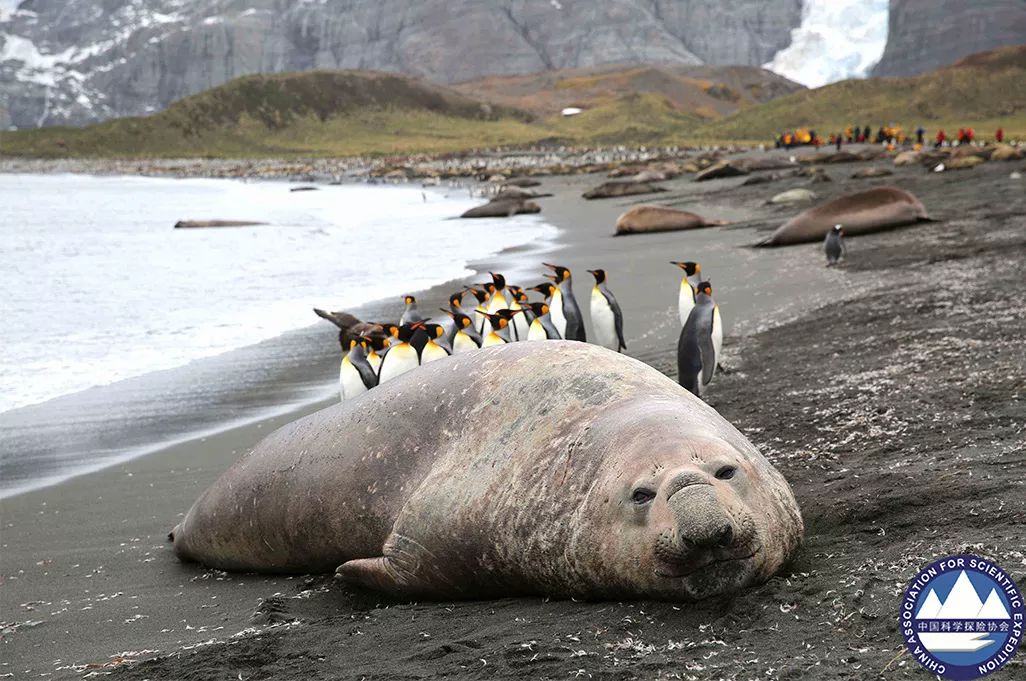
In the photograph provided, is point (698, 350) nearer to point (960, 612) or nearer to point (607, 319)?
point (607, 319)

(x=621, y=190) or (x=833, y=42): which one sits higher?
(x=833, y=42)

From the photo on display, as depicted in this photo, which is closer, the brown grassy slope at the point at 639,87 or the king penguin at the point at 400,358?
the king penguin at the point at 400,358

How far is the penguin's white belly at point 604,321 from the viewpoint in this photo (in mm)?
9242

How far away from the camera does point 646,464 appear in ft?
12.4

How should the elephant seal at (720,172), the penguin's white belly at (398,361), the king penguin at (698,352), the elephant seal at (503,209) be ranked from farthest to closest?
the elephant seal at (720,172) < the elephant seal at (503,209) < the penguin's white belly at (398,361) < the king penguin at (698,352)

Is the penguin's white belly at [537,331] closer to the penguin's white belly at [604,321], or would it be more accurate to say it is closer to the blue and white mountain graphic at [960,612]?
the penguin's white belly at [604,321]

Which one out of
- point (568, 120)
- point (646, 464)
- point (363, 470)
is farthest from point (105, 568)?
point (568, 120)

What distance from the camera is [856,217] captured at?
16.8 m

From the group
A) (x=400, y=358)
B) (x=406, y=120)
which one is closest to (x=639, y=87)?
(x=406, y=120)

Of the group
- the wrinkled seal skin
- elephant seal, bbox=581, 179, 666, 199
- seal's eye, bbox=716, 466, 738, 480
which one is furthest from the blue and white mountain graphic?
elephant seal, bbox=581, 179, 666, 199

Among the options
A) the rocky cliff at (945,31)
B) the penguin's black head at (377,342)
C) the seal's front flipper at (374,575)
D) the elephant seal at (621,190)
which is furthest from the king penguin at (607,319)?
the rocky cliff at (945,31)

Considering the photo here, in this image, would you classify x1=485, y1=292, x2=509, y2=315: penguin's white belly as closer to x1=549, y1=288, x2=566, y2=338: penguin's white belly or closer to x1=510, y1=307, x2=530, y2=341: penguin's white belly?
x1=510, y1=307, x2=530, y2=341: penguin's white belly

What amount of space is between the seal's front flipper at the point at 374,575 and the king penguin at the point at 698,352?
3302 millimetres

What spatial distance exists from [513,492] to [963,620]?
1710 mm
